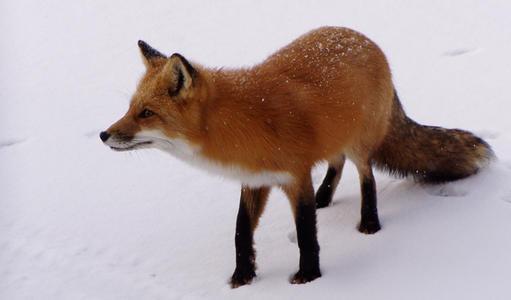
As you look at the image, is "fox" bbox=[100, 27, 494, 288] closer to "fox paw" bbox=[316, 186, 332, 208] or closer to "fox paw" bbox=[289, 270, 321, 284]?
"fox paw" bbox=[289, 270, 321, 284]

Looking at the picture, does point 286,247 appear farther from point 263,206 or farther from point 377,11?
point 377,11

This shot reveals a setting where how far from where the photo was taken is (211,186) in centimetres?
544

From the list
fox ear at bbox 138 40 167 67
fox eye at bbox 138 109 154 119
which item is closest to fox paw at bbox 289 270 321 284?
fox eye at bbox 138 109 154 119

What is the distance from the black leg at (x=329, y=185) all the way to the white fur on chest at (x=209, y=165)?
1.12 metres

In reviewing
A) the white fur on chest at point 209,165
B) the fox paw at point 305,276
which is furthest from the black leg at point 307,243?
the white fur on chest at point 209,165

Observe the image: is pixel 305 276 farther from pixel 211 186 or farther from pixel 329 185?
pixel 211 186

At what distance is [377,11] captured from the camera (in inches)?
334

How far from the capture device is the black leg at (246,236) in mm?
4188

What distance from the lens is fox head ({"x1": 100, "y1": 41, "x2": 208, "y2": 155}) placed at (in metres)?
3.54

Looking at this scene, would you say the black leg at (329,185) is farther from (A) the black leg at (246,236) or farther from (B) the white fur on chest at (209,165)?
(B) the white fur on chest at (209,165)

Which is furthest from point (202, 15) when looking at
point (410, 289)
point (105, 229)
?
point (410, 289)

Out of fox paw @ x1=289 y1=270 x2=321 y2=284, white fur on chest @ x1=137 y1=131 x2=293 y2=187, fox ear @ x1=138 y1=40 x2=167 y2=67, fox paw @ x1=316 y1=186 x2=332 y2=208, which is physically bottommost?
fox paw @ x1=289 y1=270 x2=321 y2=284

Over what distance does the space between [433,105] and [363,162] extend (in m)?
2.13

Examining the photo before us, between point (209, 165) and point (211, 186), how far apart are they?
1686 mm
